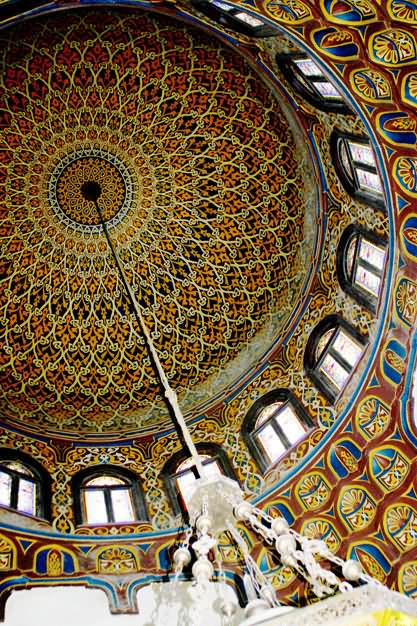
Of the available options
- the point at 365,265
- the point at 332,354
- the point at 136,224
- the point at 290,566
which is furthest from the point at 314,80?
the point at 290,566

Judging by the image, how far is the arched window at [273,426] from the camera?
972cm

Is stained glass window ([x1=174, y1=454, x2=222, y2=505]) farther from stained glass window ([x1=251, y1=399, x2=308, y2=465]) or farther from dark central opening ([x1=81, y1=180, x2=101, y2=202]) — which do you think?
dark central opening ([x1=81, y1=180, x2=101, y2=202])

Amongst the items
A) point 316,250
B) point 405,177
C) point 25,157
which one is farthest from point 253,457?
point 25,157

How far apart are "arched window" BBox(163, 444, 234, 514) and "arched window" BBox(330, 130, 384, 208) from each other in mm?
4760

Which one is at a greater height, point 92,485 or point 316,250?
point 316,250

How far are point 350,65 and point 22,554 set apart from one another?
23.7ft

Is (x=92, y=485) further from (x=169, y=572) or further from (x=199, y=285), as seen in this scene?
(x=199, y=285)

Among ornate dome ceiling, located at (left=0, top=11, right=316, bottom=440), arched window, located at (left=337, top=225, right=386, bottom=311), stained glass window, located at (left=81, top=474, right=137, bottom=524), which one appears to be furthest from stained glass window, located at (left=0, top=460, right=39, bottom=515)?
arched window, located at (left=337, top=225, right=386, bottom=311)

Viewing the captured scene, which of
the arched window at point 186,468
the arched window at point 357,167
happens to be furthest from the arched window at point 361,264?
the arched window at point 186,468

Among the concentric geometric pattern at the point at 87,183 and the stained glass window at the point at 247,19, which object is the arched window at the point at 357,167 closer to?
the stained glass window at the point at 247,19

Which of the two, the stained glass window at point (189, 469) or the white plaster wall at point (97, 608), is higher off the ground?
the stained glass window at point (189, 469)

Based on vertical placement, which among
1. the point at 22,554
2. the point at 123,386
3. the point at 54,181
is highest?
the point at 54,181

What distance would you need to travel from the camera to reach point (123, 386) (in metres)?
12.0

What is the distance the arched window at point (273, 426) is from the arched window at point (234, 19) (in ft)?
18.3
